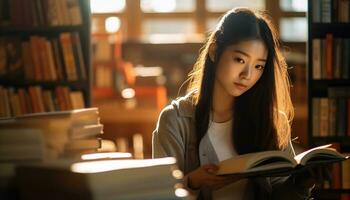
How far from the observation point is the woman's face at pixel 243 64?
180cm

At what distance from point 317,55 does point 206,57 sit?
68.1 inches

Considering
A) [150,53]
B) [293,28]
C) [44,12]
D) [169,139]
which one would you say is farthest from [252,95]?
[293,28]

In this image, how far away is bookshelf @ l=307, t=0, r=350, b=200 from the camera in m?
3.49

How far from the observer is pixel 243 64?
181 centimetres

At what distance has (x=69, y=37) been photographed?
3.67 metres

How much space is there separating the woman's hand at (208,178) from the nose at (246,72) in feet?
0.93

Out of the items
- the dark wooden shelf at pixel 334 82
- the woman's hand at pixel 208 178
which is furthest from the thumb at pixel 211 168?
the dark wooden shelf at pixel 334 82

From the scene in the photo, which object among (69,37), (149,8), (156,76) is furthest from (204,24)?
(69,37)

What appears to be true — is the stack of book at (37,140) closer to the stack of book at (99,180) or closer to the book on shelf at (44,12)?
the stack of book at (99,180)

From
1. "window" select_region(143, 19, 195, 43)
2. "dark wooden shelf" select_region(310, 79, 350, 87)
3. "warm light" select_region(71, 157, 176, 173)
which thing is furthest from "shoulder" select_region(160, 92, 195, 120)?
"window" select_region(143, 19, 195, 43)

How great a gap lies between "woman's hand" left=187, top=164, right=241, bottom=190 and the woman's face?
0.87 feet

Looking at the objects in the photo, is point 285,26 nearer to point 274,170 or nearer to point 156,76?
point 156,76

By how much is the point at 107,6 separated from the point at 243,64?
20.1 feet

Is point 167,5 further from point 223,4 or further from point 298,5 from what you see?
point 298,5
